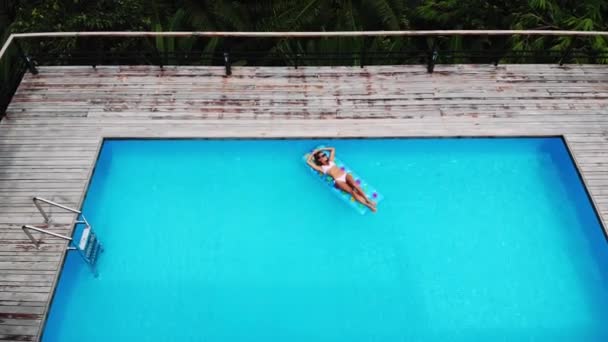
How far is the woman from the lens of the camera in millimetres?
7801

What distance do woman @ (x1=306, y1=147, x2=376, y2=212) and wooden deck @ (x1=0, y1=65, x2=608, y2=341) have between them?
378 millimetres

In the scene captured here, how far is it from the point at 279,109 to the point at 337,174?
1576mm

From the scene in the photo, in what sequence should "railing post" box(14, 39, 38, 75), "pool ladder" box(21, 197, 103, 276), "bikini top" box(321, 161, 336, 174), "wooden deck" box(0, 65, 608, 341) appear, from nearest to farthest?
"pool ladder" box(21, 197, 103, 276), "wooden deck" box(0, 65, 608, 341), "bikini top" box(321, 161, 336, 174), "railing post" box(14, 39, 38, 75)

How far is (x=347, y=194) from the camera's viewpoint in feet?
26.2

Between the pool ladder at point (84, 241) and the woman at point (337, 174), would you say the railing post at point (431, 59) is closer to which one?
the woman at point (337, 174)

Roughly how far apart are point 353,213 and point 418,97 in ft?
8.03

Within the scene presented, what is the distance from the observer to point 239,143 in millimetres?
8273

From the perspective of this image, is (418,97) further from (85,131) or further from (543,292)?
(85,131)

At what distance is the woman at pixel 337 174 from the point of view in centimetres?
780

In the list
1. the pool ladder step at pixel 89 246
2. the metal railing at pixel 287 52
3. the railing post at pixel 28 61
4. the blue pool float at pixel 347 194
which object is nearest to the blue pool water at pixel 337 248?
the blue pool float at pixel 347 194

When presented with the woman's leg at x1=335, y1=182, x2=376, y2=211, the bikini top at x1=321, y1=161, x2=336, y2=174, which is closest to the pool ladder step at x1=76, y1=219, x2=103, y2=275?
the bikini top at x1=321, y1=161, x2=336, y2=174

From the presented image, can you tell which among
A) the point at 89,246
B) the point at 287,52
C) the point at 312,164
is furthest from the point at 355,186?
the point at 89,246

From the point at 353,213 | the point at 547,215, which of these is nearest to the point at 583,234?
the point at 547,215

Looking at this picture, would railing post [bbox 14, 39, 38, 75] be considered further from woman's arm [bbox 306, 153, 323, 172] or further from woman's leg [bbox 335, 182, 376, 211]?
woman's leg [bbox 335, 182, 376, 211]
